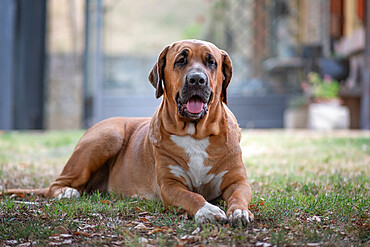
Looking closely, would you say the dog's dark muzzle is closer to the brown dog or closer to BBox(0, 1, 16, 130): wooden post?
the brown dog

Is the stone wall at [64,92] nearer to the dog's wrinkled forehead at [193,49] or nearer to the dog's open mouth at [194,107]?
the dog's wrinkled forehead at [193,49]

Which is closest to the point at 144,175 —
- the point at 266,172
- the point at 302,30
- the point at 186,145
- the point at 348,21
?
the point at 186,145

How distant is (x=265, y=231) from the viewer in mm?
2703

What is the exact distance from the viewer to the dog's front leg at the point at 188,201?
290 centimetres

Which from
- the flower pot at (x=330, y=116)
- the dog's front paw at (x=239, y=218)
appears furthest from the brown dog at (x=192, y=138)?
the flower pot at (x=330, y=116)

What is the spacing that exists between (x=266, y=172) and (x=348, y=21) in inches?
398

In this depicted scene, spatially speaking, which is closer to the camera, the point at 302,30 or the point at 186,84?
the point at 186,84

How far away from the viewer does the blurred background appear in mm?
11844

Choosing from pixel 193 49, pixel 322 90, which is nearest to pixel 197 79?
pixel 193 49

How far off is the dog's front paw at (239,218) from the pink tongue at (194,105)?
84 cm

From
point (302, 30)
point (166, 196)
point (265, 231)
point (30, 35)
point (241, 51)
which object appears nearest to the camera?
point (265, 231)

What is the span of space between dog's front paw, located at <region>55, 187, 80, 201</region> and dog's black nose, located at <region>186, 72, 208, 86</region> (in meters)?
1.44

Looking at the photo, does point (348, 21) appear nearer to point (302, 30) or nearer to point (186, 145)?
point (302, 30)

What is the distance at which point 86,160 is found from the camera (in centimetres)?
412
